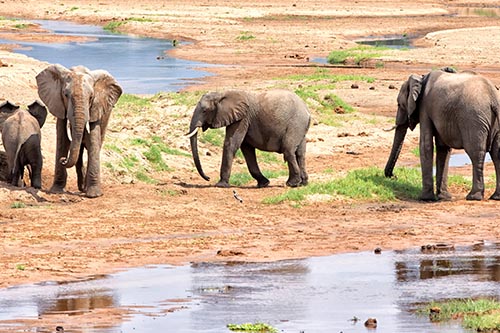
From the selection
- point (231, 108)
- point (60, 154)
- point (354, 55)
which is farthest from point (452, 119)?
point (354, 55)

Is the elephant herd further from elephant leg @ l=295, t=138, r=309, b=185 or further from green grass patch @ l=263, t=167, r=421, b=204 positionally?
green grass patch @ l=263, t=167, r=421, b=204

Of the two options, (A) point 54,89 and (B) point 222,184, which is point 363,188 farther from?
(A) point 54,89

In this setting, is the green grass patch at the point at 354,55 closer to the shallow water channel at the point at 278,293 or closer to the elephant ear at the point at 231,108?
the elephant ear at the point at 231,108

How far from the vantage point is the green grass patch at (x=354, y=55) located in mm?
42031

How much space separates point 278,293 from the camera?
37.9 feet

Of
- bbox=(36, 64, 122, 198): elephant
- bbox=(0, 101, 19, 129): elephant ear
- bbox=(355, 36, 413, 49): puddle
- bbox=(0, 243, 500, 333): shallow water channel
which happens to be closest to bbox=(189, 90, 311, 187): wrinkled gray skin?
bbox=(36, 64, 122, 198): elephant

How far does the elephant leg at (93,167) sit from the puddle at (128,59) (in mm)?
13562

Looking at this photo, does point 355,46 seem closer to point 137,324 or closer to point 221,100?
point 221,100

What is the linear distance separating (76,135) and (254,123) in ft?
11.2

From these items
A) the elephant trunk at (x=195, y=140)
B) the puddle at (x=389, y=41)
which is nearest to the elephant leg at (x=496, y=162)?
the elephant trunk at (x=195, y=140)

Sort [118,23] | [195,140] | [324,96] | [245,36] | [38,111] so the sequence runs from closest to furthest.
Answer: [38,111]
[195,140]
[324,96]
[245,36]
[118,23]

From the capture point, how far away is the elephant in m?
16.7

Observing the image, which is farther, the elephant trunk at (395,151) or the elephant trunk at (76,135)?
the elephant trunk at (395,151)

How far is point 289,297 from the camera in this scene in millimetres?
11391
